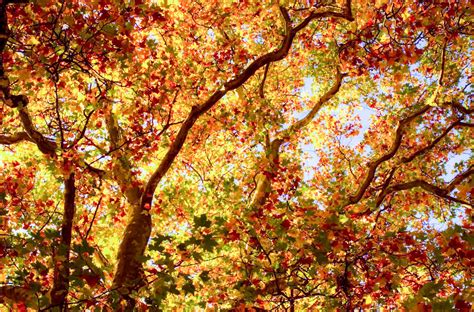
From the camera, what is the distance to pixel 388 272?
6.04 meters

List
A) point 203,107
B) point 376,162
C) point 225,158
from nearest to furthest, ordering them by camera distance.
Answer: point 203,107 → point 376,162 → point 225,158

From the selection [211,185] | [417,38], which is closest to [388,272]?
[417,38]

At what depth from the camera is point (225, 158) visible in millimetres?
13609

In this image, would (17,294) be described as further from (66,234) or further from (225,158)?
(225,158)

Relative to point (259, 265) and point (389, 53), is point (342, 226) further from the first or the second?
point (389, 53)

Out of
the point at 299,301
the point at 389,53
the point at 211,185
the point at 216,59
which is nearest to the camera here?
the point at 389,53

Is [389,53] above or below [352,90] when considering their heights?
below

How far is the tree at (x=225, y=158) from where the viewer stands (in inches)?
222

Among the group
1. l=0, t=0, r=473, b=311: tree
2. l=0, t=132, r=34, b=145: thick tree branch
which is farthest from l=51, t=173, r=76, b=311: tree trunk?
l=0, t=132, r=34, b=145: thick tree branch

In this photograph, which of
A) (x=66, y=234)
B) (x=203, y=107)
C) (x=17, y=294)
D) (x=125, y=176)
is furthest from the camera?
(x=125, y=176)

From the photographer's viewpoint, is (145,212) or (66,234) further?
(145,212)

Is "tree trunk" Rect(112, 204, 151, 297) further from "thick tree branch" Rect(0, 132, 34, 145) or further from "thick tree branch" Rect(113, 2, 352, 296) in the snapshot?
"thick tree branch" Rect(0, 132, 34, 145)

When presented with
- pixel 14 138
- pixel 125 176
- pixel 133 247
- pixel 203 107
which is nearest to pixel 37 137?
pixel 14 138

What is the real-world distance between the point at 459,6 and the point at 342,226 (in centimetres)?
494
